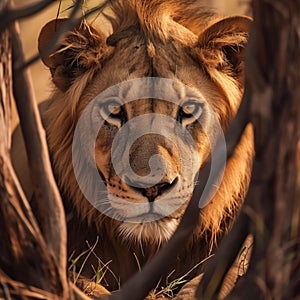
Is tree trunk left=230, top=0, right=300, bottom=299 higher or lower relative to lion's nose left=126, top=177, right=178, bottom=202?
higher

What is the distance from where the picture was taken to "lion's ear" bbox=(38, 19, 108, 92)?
3.68 m

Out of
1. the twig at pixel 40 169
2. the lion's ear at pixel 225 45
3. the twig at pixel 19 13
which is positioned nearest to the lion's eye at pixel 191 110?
the lion's ear at pixel 225 45

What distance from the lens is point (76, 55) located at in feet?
12.4

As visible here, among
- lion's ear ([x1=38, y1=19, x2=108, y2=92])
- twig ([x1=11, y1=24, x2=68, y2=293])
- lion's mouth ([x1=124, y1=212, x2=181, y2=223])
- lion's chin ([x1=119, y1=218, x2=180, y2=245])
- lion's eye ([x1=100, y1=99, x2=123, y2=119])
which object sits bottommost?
lion's chin ([x1=119, y1=218, x2=180, y2=245])

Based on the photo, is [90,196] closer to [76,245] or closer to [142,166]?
[76,245]

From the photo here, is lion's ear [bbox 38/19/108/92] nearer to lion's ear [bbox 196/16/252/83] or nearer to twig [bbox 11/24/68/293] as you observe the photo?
lion's ear [bbox 196/16/252/83]

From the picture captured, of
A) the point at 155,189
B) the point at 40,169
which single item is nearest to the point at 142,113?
the point at 155,189

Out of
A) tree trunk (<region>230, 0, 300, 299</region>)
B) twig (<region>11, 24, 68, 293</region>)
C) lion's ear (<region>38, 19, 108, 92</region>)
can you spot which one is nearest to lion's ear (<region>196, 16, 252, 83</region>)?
lion's ear (<region>38, 19, 108, 92</region>)

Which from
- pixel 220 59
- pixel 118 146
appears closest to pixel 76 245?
pixel 118 146

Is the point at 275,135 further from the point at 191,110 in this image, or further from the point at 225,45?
the point at 225,45

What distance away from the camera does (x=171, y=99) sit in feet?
11.8

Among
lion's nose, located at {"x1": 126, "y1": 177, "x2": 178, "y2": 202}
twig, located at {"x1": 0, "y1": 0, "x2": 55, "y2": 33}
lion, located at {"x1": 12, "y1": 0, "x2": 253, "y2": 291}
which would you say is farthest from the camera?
lion, located at {"x1": 12, "y1": 0, "x2": 253, "y2": 291}

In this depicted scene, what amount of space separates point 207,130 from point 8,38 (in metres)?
1.46

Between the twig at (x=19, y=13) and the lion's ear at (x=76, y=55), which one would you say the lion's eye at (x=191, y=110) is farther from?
the twig at (x=19, y=13)
